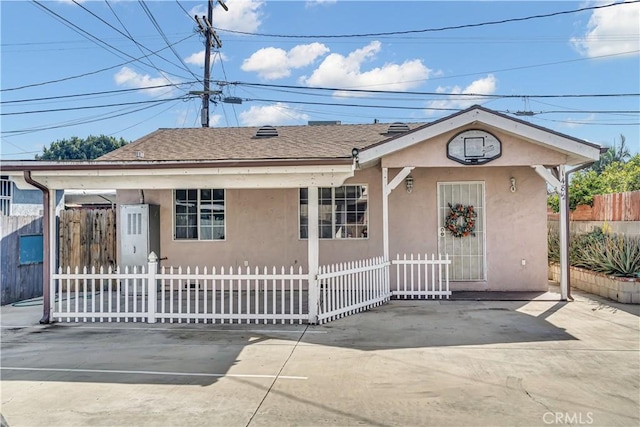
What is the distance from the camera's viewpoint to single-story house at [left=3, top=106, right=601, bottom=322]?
8.69 m

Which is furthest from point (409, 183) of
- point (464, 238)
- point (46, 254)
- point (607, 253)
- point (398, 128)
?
point (46, 254)

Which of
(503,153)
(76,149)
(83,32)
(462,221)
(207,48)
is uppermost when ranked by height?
(76,149)

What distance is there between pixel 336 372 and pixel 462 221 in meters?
6.21

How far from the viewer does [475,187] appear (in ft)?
33.2

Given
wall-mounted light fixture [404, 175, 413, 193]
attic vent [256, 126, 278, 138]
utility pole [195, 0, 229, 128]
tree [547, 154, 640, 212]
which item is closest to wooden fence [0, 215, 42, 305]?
attic vent [256, 126, 278, 138]

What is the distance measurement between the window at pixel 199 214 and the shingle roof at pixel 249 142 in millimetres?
1078

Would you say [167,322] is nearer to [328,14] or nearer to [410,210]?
[410,210]

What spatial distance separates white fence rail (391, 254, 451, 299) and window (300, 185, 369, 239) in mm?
1265

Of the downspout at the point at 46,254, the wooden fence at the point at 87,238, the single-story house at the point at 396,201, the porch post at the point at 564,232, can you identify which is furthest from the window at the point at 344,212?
the downspout at the point at 46,254

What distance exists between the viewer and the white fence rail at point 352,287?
745 cm

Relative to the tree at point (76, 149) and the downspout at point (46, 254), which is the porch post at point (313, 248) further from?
the tree at point (76, 149)

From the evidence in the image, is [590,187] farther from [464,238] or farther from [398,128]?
[398,128]

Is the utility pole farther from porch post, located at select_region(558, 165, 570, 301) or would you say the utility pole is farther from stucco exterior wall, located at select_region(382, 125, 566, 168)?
porch post, located at select_region(558, 165, 570, 301)

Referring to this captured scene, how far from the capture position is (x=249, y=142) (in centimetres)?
1170
